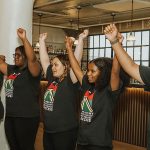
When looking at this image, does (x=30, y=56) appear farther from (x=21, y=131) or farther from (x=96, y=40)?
(x=96, y=40)

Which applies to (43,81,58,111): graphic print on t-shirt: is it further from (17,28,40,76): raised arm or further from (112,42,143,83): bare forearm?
(112,42,143,83): bare forearm

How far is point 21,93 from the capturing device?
2.96 m

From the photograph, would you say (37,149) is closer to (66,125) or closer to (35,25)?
(66,125)

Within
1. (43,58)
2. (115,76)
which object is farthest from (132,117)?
(115,76)

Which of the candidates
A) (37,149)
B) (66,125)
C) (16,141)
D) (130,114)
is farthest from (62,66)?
(130,114)

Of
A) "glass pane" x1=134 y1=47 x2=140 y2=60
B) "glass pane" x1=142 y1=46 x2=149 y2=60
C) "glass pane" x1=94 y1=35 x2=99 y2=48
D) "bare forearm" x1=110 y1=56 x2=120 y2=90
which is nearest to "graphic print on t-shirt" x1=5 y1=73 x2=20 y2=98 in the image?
"bare forearm" x1=110 y1=56 x2=120 y2=90

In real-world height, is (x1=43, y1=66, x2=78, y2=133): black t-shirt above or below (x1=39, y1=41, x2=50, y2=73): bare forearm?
below

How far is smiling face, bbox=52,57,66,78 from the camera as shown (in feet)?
8.90

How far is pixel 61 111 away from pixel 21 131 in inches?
23.0

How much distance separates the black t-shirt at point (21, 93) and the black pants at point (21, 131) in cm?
6

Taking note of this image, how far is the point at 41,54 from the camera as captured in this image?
10.0 ft

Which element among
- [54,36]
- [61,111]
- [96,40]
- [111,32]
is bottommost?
[61,111]

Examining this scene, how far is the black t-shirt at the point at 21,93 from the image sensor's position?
296 cm

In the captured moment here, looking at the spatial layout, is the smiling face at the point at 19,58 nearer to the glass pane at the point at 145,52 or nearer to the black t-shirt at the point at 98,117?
the black t-shirt at the point at 98,117
